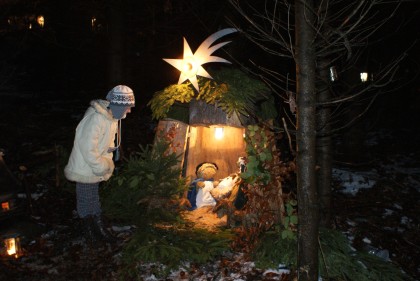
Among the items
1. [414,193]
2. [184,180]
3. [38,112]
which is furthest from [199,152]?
[38,112]

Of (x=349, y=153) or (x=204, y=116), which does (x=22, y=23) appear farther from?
(x=349, y=153)

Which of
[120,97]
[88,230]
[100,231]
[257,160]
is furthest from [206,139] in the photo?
[88,230]

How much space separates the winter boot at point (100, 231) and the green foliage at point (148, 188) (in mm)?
756

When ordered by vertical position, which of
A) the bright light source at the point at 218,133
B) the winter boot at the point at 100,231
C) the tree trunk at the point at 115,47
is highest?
the tree trunk at the point at 115,47

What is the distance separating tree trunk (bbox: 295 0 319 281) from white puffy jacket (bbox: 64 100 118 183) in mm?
2851

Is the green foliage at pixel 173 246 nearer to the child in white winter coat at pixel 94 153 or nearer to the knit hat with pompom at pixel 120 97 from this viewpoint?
the child in white winter coat at pixel 94 153

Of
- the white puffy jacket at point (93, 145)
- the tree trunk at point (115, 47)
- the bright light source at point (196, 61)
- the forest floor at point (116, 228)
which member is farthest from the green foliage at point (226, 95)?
the tree trunk at point (115, 47)

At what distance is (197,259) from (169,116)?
2.87m

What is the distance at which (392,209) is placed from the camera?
9289 mm

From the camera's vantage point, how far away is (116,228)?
677 cm

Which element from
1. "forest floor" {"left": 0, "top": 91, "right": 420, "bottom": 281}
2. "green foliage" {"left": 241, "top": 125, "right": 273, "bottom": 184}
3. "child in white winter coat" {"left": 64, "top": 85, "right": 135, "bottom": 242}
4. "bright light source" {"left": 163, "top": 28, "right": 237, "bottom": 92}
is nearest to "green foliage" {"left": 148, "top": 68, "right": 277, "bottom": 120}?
"bright light source" {"left": 163, "top": 28, "right": 237, "bottom": 92}

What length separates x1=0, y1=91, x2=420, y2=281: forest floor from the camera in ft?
18.1

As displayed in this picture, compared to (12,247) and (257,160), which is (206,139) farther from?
(12,247)

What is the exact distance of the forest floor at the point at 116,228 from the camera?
5.52 meters
